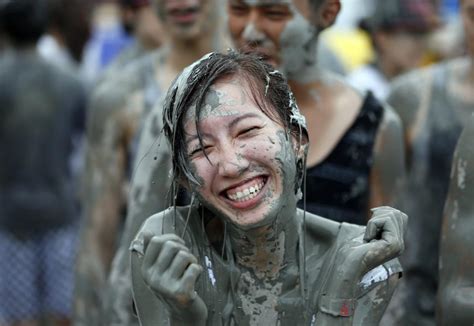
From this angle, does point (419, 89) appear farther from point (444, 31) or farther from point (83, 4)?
point (83, 4)

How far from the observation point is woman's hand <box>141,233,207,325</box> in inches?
162

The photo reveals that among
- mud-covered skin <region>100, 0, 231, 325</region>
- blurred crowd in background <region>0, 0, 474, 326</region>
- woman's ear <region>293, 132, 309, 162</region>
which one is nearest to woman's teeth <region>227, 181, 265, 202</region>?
woman's ear <region>293, 132, 309, 162</region>

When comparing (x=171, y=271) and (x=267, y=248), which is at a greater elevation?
(x=171, y=271)

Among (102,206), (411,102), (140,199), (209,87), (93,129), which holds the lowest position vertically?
(102,206)

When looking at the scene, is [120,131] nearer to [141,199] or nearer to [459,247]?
[141,199]

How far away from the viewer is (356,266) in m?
4.29

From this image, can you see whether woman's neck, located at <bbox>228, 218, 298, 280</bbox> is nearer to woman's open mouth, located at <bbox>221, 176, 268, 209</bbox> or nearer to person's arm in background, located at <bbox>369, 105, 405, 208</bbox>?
woman's open mouth, located at <bbox>221, 176, 268, 209</bbox>

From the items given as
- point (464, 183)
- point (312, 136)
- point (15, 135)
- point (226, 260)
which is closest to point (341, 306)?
point (226, 260)

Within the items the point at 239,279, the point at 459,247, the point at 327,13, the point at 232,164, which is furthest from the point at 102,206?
the point at 232,164

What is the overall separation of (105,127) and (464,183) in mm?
2481

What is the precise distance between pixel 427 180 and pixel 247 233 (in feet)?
7.66

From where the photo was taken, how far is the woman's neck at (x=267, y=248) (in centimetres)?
445

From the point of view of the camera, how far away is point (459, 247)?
4.95m

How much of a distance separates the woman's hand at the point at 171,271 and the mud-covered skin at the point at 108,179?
105 inches
